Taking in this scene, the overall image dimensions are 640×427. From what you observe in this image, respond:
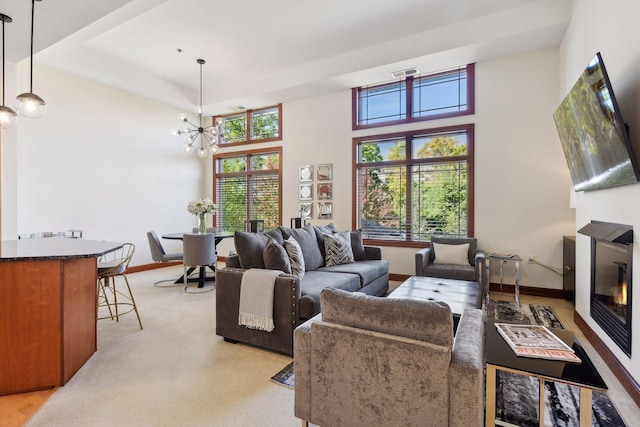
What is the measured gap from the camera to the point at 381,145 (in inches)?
215

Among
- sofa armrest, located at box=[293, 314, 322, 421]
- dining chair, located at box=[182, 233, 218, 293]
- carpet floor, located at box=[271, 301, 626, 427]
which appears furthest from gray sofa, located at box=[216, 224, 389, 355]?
dining chair, located at box=[182, 233, 218, 293]

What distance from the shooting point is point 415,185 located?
17.0ft

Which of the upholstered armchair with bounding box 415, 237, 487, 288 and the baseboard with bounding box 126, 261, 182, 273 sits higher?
the upholstered armchair with bounding box 415, 237, 487, 288

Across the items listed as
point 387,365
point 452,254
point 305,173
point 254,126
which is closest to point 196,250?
point 305,173

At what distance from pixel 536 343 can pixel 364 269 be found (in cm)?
220

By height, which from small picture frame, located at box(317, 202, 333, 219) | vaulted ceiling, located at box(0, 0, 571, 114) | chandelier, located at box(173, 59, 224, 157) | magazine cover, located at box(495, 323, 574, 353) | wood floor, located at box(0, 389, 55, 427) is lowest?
wood floor, located at box(0, 389, 55, 427)

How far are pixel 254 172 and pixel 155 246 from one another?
2684 millimetres

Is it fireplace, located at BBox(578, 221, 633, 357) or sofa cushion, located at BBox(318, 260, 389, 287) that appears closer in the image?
fireplace, located at BBox(578, 221, 633, 357)

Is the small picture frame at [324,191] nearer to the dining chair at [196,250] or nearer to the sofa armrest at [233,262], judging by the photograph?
the dining chair at [196,250]

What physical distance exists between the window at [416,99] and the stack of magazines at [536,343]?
3809mm

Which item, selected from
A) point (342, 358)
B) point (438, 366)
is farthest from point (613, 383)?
point (342, 358)

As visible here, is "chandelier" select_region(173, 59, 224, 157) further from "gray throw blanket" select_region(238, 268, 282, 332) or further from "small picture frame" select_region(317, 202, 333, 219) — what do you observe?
"gray throw blanket" select_region(238, 268, 282, 332)

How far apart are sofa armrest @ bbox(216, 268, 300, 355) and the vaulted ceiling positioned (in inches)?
106

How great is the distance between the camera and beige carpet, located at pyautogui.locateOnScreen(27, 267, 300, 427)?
1.87 metres
